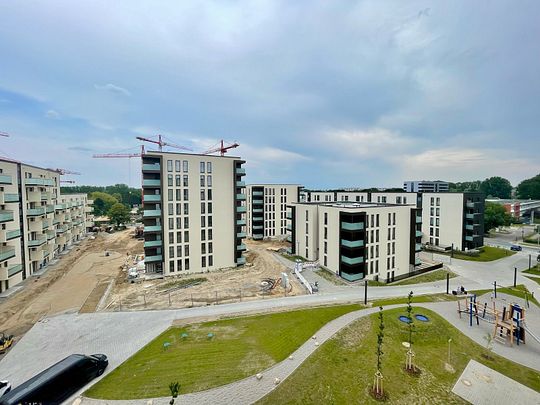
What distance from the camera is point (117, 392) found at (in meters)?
15.4

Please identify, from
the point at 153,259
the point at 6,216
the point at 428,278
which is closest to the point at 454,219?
the point at 428,278

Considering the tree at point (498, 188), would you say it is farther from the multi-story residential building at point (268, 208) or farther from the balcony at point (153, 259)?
the balcony at point (153, 259)

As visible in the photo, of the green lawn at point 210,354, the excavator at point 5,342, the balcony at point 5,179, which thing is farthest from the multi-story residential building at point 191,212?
the green lawn at point 210,354

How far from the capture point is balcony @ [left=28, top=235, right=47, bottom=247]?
41469 mm

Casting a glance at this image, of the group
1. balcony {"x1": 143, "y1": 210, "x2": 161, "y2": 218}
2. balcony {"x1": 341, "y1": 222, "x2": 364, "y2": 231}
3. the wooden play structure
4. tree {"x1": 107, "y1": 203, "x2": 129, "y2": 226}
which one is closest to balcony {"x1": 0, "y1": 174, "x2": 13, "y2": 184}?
balcony {"x1": 143, "y1": 210, "x2": 161, "y2": 218}

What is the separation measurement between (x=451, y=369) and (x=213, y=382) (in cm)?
1695

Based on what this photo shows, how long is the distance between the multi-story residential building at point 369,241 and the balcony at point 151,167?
27570 millimetres

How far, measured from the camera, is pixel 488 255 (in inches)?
2133

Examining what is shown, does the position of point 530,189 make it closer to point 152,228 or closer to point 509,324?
point 509,324

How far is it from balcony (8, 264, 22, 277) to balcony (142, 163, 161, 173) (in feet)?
73.3

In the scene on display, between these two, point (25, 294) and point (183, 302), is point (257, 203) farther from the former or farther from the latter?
point (25, 294)

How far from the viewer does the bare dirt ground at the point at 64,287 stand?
2662 centimetres

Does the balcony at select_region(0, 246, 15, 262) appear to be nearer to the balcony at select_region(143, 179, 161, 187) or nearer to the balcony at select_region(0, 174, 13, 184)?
the balcony at select_region(0, 174, 13, 184)

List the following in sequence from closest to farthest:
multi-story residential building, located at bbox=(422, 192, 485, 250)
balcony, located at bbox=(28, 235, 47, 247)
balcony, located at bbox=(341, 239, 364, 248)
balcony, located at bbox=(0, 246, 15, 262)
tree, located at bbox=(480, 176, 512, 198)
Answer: balcony, located at bbox=(0, 246, 15, 262) < balcony, located at bbox=(341, 239, 364, 248) < balcony, located at bbox=(28, 235, 47, 247) < multi-story residential building, located at bbox=(422, 192, 485, 250) < tree, located at bbox=(480, 176, 512, 198)
